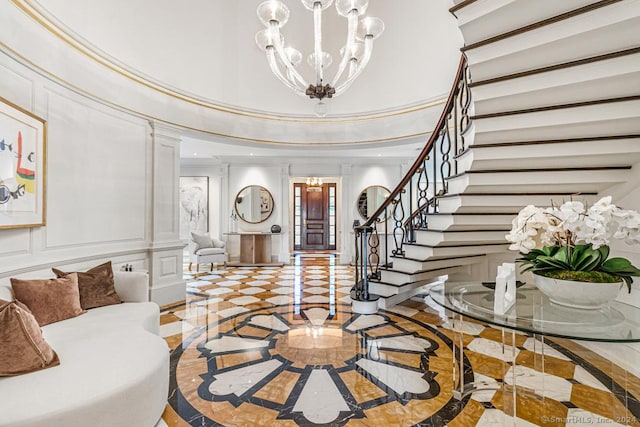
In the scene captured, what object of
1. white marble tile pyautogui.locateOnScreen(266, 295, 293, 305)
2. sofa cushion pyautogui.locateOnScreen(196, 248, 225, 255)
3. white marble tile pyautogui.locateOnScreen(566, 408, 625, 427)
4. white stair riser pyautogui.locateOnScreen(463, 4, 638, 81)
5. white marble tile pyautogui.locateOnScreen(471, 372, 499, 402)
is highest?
white stair riser pyautogui.locateOnScreen(463, 4, 638, 81)

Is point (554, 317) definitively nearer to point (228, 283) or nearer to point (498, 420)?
point (498, 420)

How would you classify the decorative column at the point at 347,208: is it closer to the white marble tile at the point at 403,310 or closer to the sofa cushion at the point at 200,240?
the sofa cushion at the point at 200,240

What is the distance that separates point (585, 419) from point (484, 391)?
20.3 inches

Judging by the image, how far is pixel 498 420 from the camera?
1.75 meters

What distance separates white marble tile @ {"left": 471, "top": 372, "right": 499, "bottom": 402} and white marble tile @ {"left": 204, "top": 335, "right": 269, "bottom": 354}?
1715mm

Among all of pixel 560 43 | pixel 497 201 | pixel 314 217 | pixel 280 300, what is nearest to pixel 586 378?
pixel 497 201

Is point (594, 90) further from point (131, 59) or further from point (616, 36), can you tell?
point (131, 59)

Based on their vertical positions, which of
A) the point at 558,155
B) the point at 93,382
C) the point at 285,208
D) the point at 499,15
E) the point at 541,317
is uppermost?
the point at 499,15

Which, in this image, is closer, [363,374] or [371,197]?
[363,374]

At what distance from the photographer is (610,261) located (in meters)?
1.62

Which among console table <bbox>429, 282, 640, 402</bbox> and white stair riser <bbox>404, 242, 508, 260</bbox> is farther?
white stair riser <bbox>404, 242, 508, 260</bbox>

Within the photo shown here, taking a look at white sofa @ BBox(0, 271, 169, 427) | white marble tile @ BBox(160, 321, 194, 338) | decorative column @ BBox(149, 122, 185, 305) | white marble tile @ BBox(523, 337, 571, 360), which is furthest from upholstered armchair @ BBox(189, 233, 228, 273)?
white marble tile @ BBox(523, 337, 571, 360)

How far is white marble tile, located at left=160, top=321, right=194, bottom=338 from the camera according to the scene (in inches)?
122

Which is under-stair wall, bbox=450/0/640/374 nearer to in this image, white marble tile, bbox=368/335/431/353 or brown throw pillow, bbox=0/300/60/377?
white marble tile, bbox=368/335/431/353
